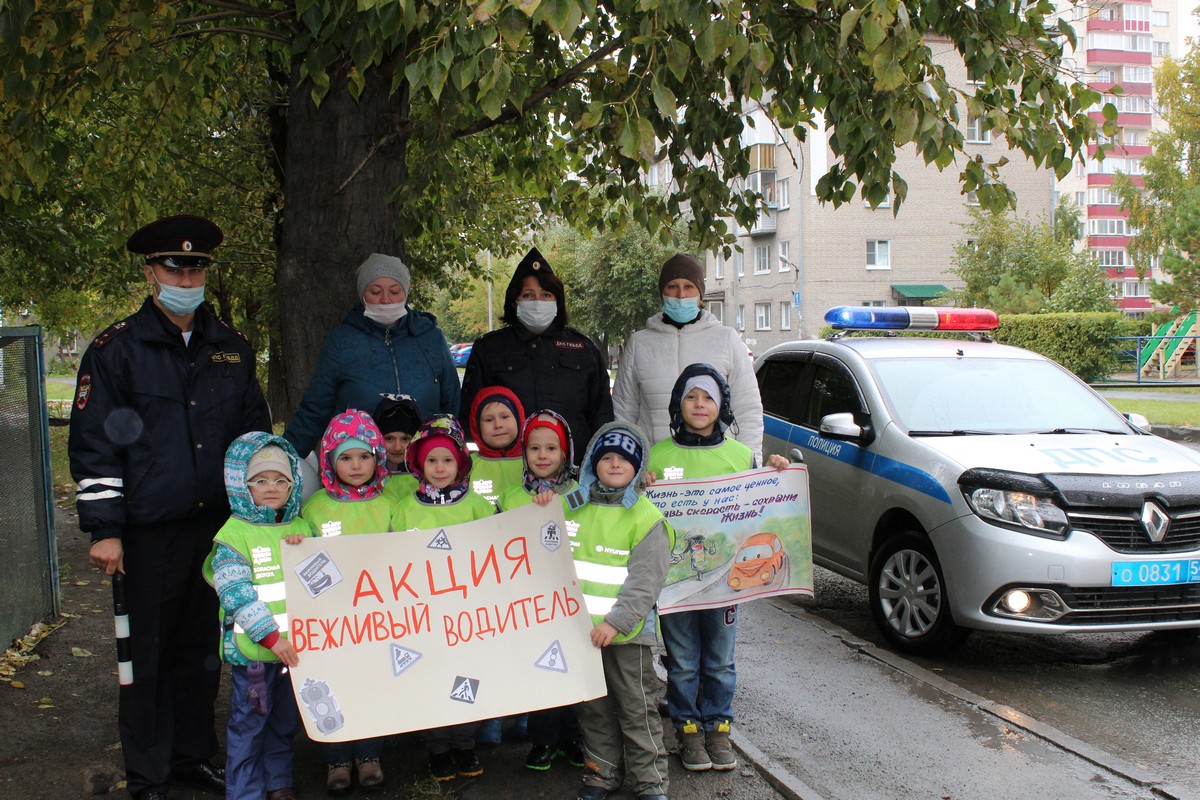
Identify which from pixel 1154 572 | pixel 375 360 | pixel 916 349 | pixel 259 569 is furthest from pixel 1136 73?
pixel 259 569

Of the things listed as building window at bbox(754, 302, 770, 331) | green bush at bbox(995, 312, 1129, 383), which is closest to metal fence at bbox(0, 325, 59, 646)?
green bush at bbox(995, 312, 1129, 383)

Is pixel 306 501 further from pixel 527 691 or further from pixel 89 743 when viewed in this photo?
pixel 89 743

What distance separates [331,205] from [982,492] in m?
3.90

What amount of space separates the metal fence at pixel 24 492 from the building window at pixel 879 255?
45.0 m

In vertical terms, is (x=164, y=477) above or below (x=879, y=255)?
below

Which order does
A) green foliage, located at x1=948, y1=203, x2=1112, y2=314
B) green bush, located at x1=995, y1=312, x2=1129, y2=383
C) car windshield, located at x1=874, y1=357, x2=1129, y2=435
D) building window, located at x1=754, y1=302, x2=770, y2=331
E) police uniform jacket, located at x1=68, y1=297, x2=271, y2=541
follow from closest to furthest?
police uniform jacket, located at x1=68, y1=297, x2=271, y2=541, car windshield, located at x1=874, y1=357, x2=1129, y2=435, green bush, located at x1=995, y1=312, x2=1129, y2=383, green foliage, located at x1=948, y1=203, x2=1112, y2=314, building window, located at x1=754, y1=302, x2=770, y2=331

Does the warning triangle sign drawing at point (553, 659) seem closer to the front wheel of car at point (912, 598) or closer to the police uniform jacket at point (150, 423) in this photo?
the police uniform jacket at point (150, 423)

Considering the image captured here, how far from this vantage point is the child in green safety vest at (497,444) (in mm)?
4641

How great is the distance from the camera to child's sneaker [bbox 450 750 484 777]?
4379 millimetres

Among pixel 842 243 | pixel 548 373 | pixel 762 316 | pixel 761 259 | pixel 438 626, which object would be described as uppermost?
pixel 842 243

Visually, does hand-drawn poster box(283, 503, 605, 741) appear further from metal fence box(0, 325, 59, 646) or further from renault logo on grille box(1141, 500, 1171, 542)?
renault logo on grille box(1141, 500, 1171, 542)

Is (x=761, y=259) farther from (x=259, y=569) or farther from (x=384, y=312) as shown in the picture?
(x=259, y=569)

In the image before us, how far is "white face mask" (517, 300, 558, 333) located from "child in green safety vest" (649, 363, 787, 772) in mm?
712

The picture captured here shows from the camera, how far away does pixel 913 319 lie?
27.3 feet
